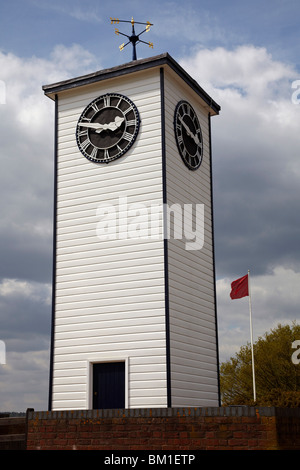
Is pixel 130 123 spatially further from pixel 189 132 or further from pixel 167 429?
pixel 167 429

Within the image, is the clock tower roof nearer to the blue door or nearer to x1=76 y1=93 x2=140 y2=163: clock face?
x1=76 y1=93 x2=140 y2=163: clock face

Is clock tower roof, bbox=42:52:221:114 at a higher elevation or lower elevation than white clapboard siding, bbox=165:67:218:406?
higher

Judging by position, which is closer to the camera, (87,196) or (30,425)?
(30,425)

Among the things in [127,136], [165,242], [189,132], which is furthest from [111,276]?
[189,132]

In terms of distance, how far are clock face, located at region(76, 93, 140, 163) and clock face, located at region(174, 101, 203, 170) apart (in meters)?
1.77

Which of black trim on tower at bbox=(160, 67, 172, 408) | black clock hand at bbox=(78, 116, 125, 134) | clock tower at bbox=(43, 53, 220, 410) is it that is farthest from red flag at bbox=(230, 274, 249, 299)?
black clock hand at bbox=(78, 116, 125, 134)

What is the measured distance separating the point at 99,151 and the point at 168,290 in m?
6.09

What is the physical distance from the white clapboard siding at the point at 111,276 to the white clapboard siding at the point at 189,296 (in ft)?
1.81

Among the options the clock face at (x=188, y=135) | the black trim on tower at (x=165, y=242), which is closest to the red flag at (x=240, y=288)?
the clock face at (x=188, y=135)

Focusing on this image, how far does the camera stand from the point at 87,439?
52.2 ft

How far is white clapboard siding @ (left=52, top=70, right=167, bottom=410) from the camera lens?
62.8ft

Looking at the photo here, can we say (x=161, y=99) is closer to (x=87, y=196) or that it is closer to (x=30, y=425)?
(x=87, y=196)

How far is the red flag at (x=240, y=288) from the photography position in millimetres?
23234
